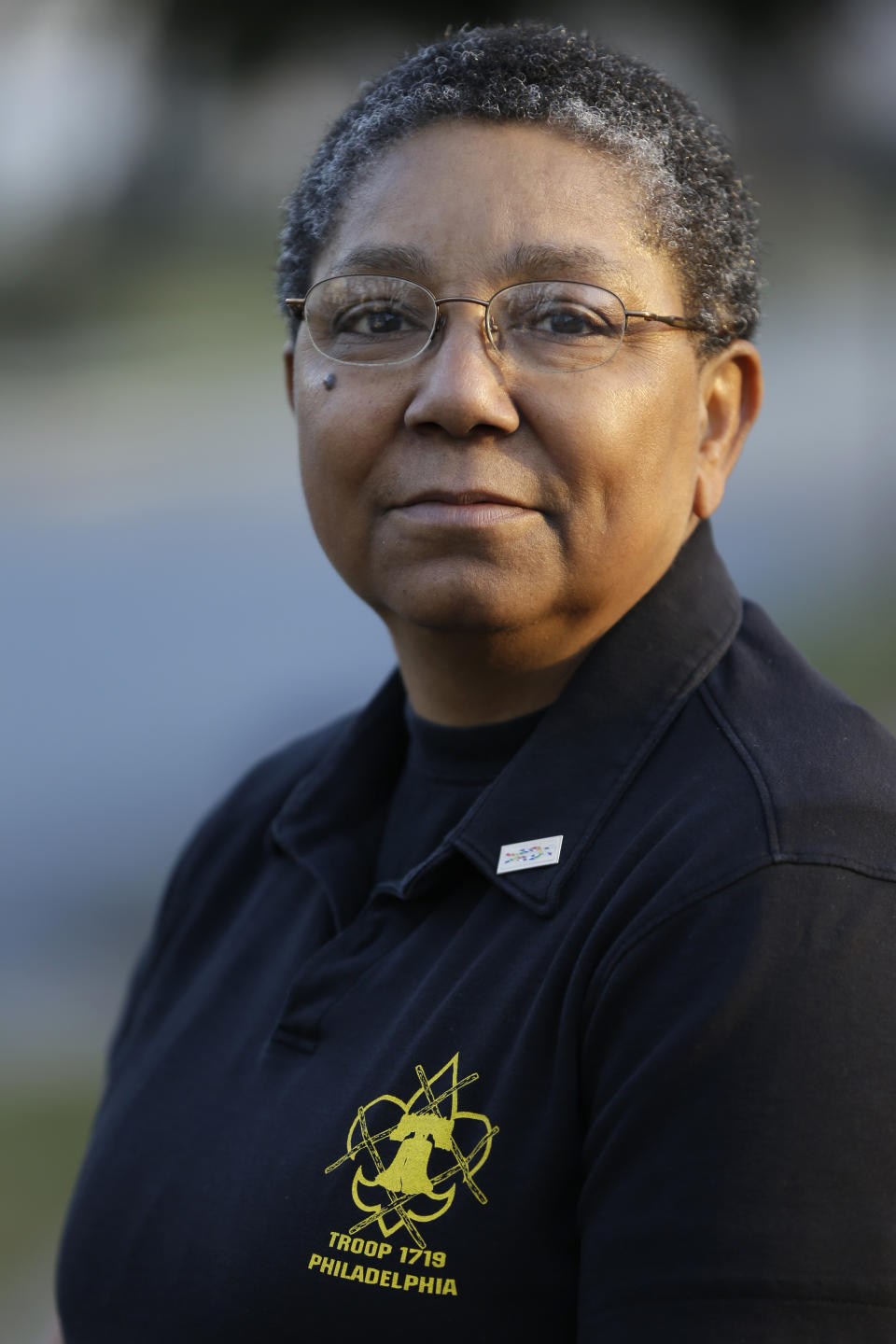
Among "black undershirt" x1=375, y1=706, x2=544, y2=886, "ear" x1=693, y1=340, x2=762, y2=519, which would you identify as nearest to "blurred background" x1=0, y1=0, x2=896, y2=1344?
"black undershirt" x1=375, y1=706, x2=544, y2=886

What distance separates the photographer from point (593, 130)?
5.18ft

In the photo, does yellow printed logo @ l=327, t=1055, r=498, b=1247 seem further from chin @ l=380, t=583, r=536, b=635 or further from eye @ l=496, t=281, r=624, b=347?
eye @ l=496, t=281, r=624, b=347

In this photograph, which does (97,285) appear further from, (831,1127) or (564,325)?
(831,1127)

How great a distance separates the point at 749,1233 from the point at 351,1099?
46 cm

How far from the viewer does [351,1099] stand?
1396 mm

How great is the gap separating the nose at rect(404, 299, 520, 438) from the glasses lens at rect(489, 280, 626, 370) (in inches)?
1.0

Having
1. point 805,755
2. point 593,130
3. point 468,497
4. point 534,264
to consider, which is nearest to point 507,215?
point 534,264

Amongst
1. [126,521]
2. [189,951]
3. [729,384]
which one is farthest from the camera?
[126,521]

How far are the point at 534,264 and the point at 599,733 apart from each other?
1.76 ft

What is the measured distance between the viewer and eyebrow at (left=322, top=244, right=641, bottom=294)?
1520 millimetres

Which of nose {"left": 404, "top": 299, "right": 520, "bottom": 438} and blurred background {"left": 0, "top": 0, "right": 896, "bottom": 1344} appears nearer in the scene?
nose {"left": 404, "top": 299, "right": 520, "bottom": 438}

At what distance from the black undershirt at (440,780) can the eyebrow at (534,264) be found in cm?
53

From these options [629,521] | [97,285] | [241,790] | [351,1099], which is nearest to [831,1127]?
[351,1099]

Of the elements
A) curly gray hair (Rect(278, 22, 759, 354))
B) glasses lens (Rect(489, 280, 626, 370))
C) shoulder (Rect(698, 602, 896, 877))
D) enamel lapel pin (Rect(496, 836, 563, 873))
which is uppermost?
curly gray hair (Rect(278, 22, 759, 354))
